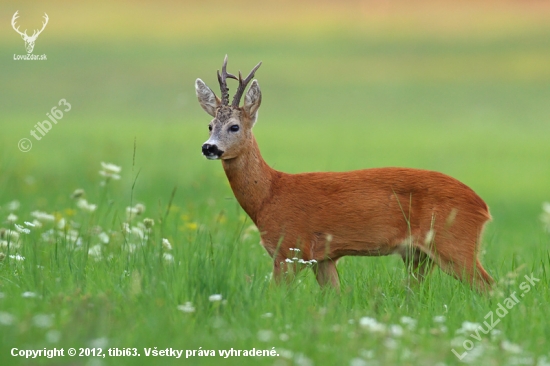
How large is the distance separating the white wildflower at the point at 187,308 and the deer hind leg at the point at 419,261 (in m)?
2.00

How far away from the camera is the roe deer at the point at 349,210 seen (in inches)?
275

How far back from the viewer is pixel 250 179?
24.4 feet

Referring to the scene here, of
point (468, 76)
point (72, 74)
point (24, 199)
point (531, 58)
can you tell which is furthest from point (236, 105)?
point (531, 58)

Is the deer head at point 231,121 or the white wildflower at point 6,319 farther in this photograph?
the deer head at point 231,121

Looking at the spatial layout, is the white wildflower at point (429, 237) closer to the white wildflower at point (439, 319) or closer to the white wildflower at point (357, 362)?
the white wildflower at point (439, 319)

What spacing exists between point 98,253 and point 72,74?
1139 inches

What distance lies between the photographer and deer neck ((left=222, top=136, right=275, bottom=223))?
7414mm

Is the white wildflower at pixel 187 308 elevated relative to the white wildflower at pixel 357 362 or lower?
elevated

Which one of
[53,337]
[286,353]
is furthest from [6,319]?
[286,353]

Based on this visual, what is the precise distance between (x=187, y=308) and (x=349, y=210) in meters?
2.22

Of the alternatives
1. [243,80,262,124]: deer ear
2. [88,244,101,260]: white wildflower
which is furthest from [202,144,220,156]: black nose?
[88,244,101,260]: white wildflower

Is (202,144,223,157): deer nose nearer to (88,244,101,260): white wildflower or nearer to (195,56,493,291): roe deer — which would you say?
(195,56,493,291): roe deer

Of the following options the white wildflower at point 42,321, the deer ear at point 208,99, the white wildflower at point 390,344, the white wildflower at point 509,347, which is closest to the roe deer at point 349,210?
the deer ear at point 208,99

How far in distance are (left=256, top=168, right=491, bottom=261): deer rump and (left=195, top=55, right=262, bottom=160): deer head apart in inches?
19.9
